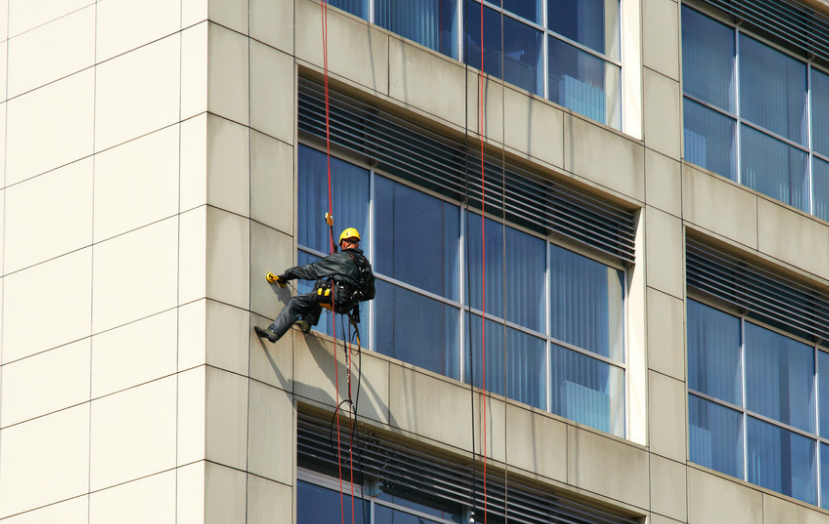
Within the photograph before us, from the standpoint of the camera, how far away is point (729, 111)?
29.1 meters

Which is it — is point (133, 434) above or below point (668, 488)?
below

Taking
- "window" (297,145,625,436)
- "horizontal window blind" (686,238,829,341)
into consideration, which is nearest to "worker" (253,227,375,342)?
"window" (297,145,625,436)

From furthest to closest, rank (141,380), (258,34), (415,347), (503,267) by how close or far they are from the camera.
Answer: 1. (503,267)
2. (415,347)
3. (258,34)
4. (141,380)

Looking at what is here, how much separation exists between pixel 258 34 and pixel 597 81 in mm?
7309

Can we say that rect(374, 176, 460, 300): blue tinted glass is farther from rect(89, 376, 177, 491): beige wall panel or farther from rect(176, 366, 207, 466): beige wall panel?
rect(89, 376, 177, 491): beige wall panel

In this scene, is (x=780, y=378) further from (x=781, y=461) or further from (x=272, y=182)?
(x=272, y=182)

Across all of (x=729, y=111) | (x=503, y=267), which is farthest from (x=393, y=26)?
(x=729, y=111)

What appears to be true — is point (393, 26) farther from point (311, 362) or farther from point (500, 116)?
point (311, 362)

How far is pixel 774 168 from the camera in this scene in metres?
29.6

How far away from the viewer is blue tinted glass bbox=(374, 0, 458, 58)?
24.0 meters

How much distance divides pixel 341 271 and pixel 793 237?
419 inches

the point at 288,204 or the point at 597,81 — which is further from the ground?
the point at 597,81

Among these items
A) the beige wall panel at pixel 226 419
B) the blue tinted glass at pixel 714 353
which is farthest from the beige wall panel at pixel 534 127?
the beige wall panel at pixel 226 419

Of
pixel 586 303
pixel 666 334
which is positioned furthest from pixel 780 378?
pixel 586 303
